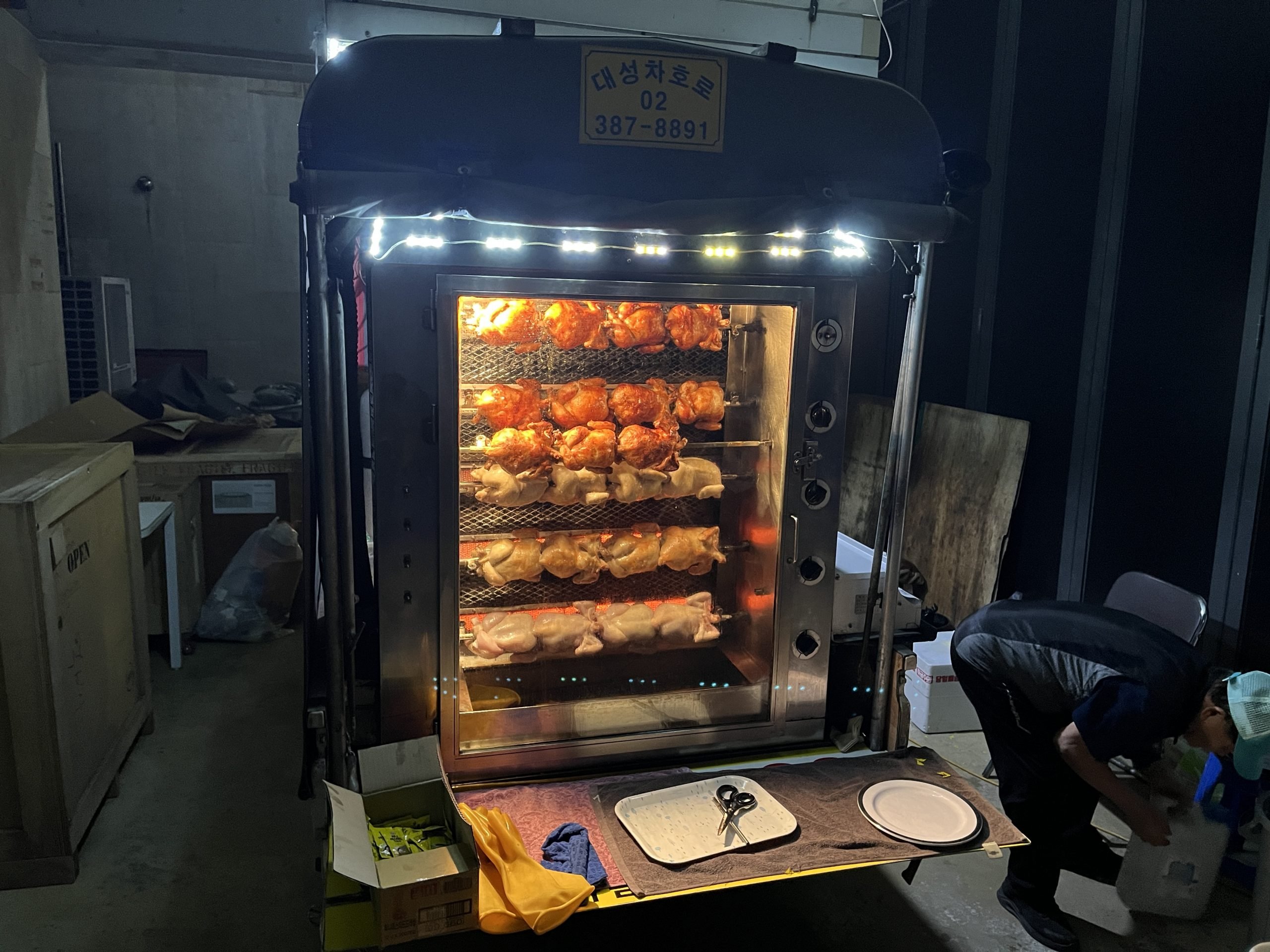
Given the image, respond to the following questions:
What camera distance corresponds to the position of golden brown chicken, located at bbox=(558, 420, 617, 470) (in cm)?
261

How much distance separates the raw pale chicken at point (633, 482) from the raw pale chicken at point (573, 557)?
7.1 inches

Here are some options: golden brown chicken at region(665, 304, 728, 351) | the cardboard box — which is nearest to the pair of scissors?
the cardboard box

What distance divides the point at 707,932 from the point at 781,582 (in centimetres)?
115

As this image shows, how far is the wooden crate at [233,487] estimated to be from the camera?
517cm

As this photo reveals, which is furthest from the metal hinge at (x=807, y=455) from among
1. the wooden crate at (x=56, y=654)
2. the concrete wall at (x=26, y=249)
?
the concrete wall at (x=26, y=249)

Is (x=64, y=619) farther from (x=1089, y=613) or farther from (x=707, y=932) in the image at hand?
(x=1089, y=613)

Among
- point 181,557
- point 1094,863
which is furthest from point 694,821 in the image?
point 181,557

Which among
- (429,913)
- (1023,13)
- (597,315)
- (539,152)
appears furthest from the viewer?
(1023,13)

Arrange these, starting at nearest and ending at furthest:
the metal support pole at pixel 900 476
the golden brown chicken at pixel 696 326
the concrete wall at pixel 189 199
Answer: the metal support pole at pixel 900 476 → the golden brown chicken at pixel 696 326 → the concrete wall at pixel 189 199

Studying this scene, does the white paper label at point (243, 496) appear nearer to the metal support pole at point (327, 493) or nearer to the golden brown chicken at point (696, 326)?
the metal support pole at point (327, 493)

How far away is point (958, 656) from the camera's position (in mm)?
3135

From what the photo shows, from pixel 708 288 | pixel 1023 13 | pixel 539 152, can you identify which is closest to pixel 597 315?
pixel 708 288

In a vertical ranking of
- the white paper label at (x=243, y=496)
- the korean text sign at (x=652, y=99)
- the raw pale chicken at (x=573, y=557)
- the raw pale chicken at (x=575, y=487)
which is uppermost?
the korean text sign at (x=652, y=99)

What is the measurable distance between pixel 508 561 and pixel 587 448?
16.5 inches
